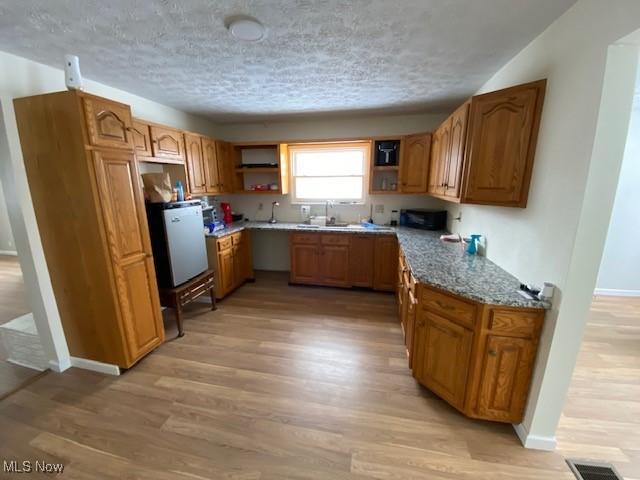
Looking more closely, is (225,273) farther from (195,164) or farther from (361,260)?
(361,260)

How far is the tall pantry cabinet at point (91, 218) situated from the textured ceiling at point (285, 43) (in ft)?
1.27

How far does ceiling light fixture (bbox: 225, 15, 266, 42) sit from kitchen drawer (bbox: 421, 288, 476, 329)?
6.67 ft

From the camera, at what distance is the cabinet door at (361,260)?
3691 millimetres

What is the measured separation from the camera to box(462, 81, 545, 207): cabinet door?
1.61 m

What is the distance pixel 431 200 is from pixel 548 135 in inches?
97.6

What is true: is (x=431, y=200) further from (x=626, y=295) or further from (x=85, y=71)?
(x=85, y=71)

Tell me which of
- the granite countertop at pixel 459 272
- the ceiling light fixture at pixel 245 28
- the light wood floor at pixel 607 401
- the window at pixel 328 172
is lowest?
the light wood floor at pixel 607 401

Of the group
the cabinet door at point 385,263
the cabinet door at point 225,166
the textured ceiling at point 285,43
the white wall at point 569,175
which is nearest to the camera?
the white wall at point 569,175

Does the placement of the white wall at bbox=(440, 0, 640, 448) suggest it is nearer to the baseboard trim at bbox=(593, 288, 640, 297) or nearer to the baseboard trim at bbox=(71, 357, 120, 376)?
the baseboard trim at bbox=(71, 357, 120, 376)

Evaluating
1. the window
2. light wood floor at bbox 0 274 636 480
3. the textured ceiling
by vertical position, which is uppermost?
the textured ceiling

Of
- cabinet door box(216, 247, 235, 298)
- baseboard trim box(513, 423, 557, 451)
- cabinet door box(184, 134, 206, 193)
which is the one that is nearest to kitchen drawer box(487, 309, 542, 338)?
baseboard trim box(513, 423, 557, 451)

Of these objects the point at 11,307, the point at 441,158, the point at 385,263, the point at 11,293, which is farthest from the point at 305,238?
the point at 11,293

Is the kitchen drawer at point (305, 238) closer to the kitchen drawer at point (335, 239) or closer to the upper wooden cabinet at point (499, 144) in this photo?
the kitchen drawer at point (335, 239)

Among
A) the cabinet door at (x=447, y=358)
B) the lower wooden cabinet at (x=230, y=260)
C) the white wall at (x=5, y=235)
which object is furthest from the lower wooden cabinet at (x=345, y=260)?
the white wall at (x=5, y=235)
